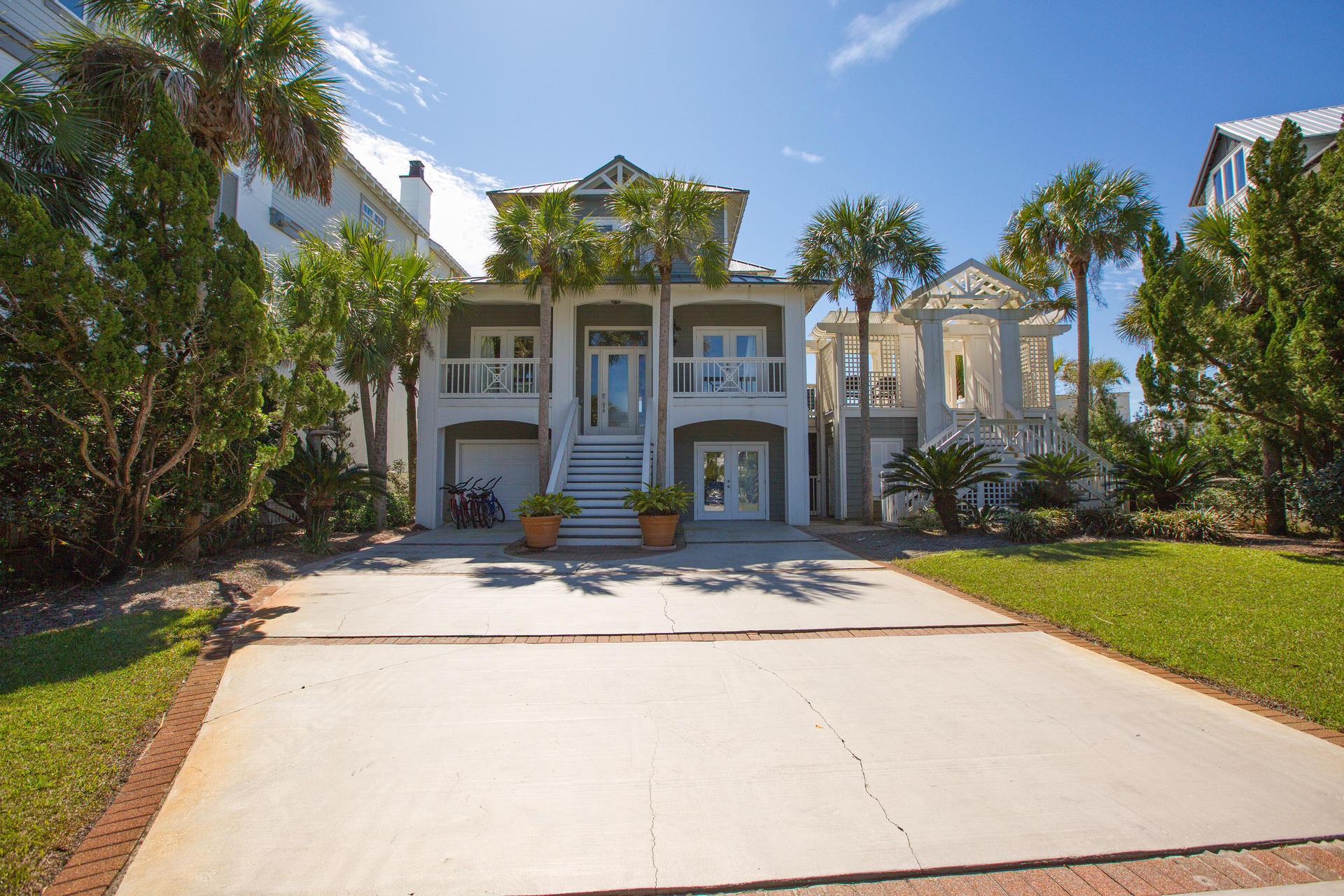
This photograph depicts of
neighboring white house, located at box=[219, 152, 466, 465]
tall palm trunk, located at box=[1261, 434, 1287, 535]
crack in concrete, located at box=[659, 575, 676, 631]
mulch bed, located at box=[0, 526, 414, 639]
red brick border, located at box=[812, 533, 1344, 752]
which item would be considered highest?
neighboring white house, located at box=[219, 152, 466, 465]

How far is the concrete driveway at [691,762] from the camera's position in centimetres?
259

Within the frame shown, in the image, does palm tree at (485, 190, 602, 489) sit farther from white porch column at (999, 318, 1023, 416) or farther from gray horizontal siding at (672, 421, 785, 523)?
white porch column at (999, 318, 1023, 416)

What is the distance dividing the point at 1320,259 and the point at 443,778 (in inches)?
431

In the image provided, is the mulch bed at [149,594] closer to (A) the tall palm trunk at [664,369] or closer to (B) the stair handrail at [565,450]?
(B) the stair handrail at [565,450]

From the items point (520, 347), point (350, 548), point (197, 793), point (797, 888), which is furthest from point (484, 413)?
point (797, 888)

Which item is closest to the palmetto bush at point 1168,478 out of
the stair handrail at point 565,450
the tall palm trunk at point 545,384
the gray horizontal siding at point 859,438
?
the gray horizontal siding at point 859,438

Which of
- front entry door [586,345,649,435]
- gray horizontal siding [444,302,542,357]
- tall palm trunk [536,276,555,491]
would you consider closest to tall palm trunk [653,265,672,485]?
tall palm trunk [536,276,555,491]

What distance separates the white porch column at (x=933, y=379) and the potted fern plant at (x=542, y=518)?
8833 mm

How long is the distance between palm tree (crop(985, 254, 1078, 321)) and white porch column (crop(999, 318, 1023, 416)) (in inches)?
38.6

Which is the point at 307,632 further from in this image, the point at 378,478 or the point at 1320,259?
the point at 1320,259

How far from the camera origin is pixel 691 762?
3336 mm

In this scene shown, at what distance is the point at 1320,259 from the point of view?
8.03m

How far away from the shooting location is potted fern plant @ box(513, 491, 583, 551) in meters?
10.8

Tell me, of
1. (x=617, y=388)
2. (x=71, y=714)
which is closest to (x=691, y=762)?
(x=71, y=714)
